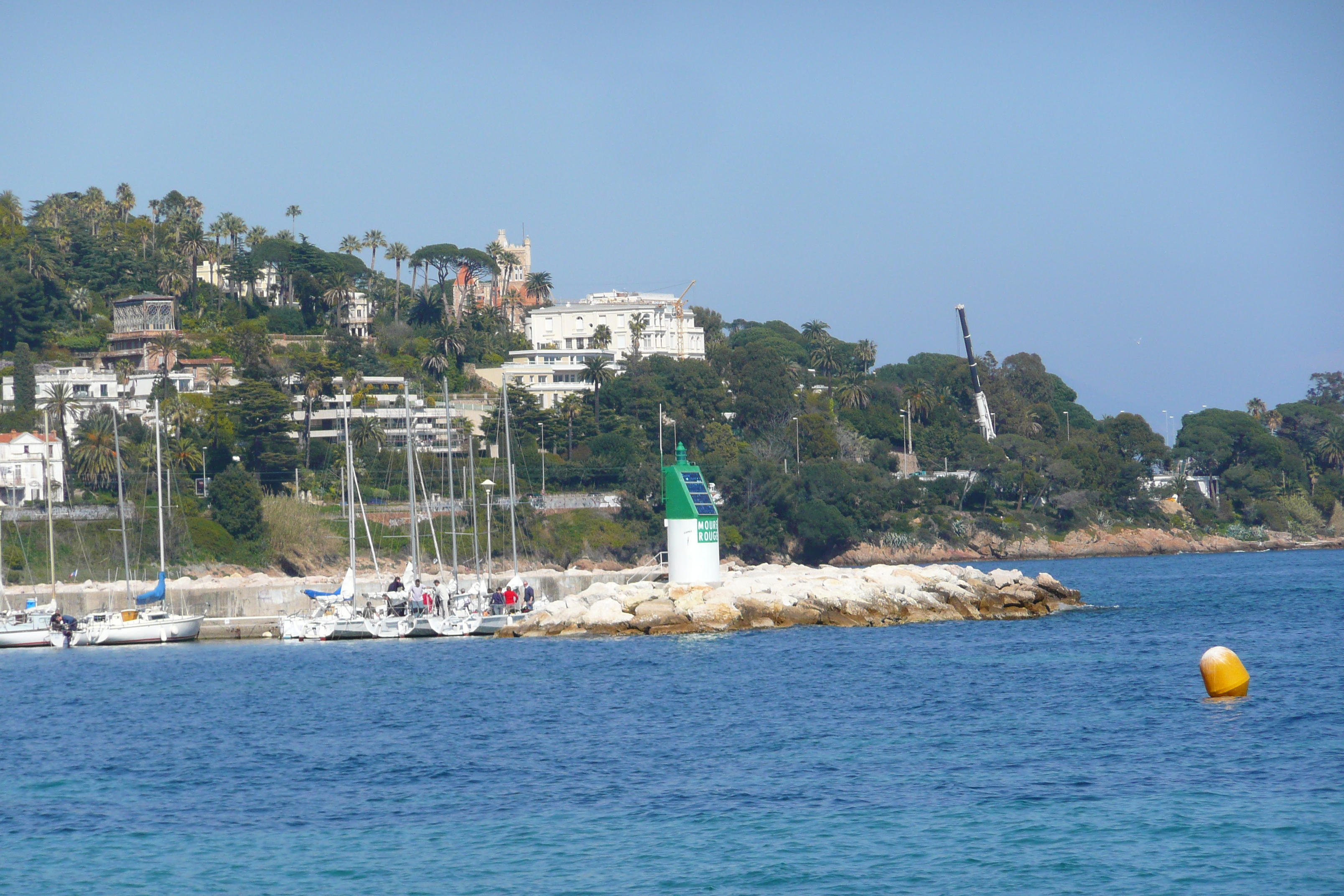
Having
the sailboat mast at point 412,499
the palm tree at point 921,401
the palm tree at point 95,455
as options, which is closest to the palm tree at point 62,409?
the palm tree at point 95,455

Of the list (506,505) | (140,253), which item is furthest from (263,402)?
(140,253)

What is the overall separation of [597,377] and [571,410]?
5.73 meters

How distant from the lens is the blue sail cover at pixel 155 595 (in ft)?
155

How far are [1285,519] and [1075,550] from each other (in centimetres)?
2298

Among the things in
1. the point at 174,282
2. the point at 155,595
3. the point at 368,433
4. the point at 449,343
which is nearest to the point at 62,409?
the point at 368,433

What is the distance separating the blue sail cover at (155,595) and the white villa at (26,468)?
3382 centimetres

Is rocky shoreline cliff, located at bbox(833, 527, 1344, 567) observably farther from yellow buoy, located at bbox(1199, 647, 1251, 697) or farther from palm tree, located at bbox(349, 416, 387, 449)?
yellow buoy, located at bbox(1199, 647, 1251, 697)

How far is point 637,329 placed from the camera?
418 feet

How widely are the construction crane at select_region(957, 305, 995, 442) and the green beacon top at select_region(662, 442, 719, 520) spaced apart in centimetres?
7098

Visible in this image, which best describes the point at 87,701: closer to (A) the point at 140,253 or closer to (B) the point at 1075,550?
(B) the point at 1075,550

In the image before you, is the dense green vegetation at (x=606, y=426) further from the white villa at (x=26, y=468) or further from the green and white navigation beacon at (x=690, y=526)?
the green and white navigation beacon at (x=690, y=526)

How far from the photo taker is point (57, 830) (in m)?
18.7

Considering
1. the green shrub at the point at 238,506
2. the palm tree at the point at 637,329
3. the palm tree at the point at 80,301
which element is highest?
the palm tree at the point at 80,301

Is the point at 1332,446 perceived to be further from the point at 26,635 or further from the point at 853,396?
the point at 26,635
